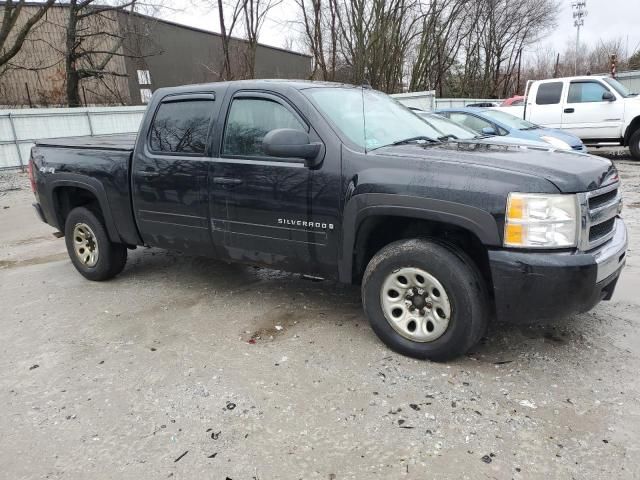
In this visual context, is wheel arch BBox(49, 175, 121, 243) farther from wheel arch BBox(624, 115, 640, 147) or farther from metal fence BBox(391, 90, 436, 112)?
metal fence BBox(391, 90, 436, 112)

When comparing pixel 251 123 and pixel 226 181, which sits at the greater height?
pixel 251 123

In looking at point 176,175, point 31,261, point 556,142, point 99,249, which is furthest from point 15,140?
point 556,142

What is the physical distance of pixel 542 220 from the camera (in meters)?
2.85

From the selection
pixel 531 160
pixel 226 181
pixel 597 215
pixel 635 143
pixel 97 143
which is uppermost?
pixel 97 143

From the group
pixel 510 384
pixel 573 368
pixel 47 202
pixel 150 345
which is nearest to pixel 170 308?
pixel 150 345

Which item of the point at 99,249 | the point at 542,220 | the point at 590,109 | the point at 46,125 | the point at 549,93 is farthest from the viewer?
the point at 46,125

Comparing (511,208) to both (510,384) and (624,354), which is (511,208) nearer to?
(510,384)

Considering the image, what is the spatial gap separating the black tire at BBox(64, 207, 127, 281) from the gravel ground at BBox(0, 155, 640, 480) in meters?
0.63

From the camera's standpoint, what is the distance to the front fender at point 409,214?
2.96 metres

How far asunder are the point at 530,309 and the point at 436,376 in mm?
705

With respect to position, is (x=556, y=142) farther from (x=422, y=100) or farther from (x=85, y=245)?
(x=422, y=100)

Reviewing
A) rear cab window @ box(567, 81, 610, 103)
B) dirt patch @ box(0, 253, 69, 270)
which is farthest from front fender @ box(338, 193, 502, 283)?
rear cab window @ box(567, 81, 610, 103)

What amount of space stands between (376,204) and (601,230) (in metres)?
1.41

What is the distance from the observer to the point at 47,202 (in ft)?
17.9
